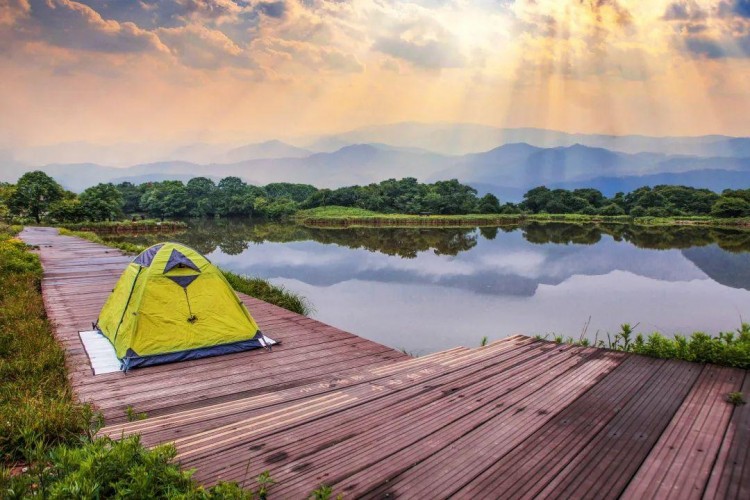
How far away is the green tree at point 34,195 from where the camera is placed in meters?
43.6

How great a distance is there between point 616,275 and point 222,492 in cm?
1867

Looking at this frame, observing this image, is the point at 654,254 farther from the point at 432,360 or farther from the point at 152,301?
the point at 152,301

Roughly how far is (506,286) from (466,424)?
1304 centimetres

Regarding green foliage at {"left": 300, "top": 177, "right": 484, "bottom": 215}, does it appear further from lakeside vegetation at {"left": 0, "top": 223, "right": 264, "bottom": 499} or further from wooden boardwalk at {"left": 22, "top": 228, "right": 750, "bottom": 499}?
lakeside vegetation at {"left": 0, "top": 223, "right": 264, "bottom": 499}

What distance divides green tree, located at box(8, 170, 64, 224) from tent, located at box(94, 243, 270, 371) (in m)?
46.9

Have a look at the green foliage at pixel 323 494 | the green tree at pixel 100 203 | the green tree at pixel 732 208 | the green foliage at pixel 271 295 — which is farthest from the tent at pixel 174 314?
the green tree at pixel 732 208

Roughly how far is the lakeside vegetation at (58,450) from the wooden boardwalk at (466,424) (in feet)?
0.89

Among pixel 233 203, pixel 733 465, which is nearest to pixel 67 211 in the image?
pixel 233 203

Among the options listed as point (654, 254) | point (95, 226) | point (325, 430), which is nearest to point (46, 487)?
point (325, 430)

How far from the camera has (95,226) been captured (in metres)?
42.1

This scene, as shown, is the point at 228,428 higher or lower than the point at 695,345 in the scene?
lower

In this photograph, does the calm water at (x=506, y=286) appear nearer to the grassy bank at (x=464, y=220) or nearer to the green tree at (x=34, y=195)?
the grassy bank at (x=464, y=220)

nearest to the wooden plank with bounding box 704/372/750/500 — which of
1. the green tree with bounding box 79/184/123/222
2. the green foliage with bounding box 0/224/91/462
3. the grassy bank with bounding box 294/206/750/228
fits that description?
the green foliage with bounding box 0/224/91/462

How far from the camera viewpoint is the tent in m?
6.41
